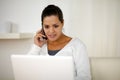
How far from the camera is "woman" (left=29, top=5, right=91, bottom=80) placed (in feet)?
3.88

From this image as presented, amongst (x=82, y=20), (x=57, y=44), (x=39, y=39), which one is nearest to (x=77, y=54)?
(x=57, y=44)

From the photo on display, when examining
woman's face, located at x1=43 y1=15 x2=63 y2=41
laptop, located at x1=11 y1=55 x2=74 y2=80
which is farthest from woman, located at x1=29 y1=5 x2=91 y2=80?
laptop, located at x1=11 y1=55 x2=74 y2=80

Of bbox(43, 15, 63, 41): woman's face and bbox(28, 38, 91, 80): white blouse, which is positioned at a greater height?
bbox(43, 15, 63, 41): woman's face

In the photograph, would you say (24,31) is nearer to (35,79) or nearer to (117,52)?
(117,52)

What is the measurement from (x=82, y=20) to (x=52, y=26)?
744 mm

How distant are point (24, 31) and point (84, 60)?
1.08 m

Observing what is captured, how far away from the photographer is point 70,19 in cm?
198

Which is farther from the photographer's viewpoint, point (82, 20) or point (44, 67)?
point (82, 20)

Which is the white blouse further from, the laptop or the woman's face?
the laptop

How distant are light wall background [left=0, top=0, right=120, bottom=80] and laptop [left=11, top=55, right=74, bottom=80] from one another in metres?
1.13

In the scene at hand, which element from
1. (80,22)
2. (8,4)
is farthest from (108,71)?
(8,4)

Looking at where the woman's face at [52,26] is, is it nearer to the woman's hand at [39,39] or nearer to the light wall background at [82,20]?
the woman's hand at [39,39]

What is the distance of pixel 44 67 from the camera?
0.88m

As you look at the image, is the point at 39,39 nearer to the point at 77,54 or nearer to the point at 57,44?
the point at 57,44
